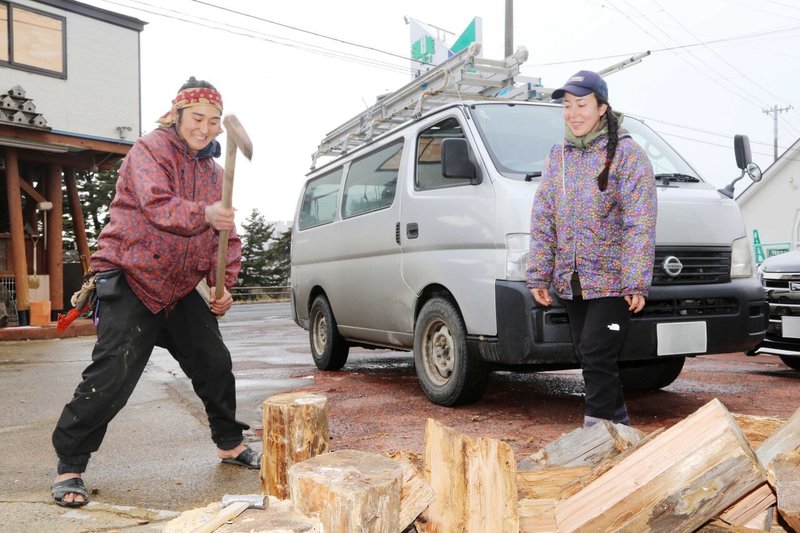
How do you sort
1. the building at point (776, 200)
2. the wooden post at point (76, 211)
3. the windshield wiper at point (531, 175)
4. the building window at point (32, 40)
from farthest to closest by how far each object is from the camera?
the building at point (776, 200) → the wooden post at point (76, 211) → the building window at point (32, 40) → the windshield wiper at point (531, 175)

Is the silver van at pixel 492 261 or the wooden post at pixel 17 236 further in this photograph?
the wooden post at pixel 17 236

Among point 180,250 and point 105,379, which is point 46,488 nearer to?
point 105,379

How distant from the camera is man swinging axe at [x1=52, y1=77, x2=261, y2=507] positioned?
9.52 feet

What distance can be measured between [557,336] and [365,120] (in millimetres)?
4167

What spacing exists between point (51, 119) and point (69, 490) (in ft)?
43.3

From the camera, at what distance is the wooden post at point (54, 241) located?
46.2ft

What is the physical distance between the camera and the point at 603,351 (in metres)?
3.15

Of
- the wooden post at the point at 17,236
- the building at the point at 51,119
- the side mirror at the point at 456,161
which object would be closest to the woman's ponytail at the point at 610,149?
the side mirror at the point at 456,161

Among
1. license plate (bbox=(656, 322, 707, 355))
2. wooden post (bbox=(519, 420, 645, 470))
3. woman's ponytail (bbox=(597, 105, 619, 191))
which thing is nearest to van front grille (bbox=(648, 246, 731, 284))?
license plate (bbox=(656, 322, 707, 355))

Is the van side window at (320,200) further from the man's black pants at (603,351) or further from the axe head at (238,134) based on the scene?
the axe head at (238,134)

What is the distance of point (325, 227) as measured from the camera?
6.64m

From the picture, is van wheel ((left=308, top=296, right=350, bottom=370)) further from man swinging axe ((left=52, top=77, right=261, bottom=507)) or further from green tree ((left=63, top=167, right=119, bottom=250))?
green tree ((left=63, top=167, right=119, bottom=250))

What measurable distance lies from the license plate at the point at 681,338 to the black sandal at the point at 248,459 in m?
2.27

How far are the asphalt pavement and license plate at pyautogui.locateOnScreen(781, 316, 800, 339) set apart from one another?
13.6 feet
